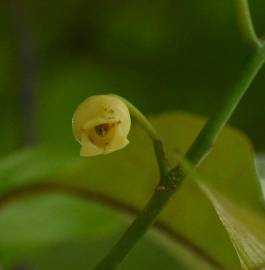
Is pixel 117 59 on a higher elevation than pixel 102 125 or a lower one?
lower

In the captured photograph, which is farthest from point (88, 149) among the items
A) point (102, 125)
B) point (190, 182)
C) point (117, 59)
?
point (117, 59)

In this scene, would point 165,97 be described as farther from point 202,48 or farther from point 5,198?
point 5,198

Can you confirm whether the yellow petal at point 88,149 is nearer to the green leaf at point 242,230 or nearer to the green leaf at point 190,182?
the green leaf at point 242,230

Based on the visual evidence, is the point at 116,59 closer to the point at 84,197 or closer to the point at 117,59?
the point at 117,59

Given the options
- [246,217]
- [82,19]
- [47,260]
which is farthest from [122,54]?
[246,217]

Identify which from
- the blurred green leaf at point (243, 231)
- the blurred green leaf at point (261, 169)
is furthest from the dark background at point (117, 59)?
the blurred green leaf at point (243, 231)

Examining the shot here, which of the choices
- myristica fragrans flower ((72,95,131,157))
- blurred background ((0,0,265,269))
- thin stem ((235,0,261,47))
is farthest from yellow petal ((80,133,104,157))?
blurred background ((0,0,265,269))
